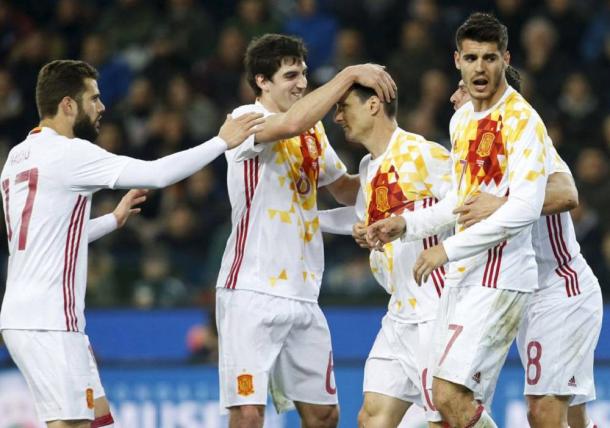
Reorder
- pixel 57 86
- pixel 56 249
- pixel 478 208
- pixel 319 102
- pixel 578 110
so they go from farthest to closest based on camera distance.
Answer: pixel 578 110 < pixel 319 102 < pixel 57 86 < pixel 56 249 < pixel 478 208

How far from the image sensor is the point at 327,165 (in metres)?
7.25

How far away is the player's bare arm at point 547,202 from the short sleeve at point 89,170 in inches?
64.2

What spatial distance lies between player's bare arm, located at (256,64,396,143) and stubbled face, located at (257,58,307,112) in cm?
27

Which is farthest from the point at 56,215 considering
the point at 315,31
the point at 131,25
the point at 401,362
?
the point at 131,25

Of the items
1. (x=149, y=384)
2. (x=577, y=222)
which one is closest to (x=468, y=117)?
(x=149, y=384)

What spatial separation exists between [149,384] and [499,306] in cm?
388

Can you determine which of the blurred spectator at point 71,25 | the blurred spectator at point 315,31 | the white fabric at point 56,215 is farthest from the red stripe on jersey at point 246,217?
the blurred spectator at point 71,25

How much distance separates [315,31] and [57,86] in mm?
6967

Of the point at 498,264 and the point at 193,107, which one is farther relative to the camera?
the point at 193,107

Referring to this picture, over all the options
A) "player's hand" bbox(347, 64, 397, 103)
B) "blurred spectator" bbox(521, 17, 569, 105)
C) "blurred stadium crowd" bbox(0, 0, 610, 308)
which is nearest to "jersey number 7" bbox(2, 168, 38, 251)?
"player's hand" bbox(347, 64, 397, 103)

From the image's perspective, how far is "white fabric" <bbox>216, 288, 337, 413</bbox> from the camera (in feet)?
22.4

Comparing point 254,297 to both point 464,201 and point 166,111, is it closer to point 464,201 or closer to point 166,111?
point 464,201

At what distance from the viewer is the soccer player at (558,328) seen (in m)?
6.67

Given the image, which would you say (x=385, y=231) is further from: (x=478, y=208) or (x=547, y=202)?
(x=547, y=202)
